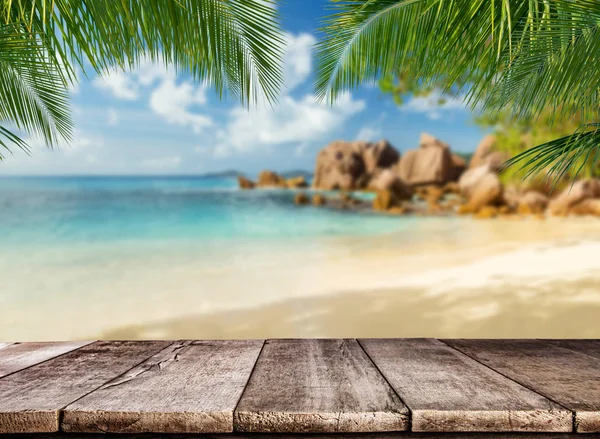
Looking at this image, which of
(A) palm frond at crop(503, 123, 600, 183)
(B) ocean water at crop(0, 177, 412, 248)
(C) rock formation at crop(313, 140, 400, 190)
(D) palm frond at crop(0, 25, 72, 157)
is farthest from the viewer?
(C) rock formation at crop(313, 140, 400, 190)

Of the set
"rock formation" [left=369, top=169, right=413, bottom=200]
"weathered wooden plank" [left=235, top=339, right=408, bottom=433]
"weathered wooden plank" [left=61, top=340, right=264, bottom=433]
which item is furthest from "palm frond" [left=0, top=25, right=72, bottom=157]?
"rock formation" [left=369, top=169, right=413, bottom=200]

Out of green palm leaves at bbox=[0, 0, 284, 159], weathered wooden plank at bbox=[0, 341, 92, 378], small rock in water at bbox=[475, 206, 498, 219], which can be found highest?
green palm leaves at bbox=[0, 0, 284, 159]

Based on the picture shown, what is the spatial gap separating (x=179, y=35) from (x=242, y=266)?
7.23 metres

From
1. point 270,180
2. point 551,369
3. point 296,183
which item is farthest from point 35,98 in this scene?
point 296,183

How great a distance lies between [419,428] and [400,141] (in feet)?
72.3

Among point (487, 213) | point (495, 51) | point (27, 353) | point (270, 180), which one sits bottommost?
point (487, 213)

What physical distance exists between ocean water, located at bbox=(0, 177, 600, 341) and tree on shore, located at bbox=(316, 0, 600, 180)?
3.16 m

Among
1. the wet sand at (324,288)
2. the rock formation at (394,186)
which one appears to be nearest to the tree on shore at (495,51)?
the wet sand at (324,288)

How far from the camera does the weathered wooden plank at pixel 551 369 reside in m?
1.19

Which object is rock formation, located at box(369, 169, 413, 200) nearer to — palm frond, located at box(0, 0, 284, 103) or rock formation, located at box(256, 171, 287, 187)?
rock formation, located at box(256, 171, 287, 187)

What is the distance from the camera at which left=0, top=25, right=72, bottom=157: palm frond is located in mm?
2559

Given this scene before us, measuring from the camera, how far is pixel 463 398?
1224 mm

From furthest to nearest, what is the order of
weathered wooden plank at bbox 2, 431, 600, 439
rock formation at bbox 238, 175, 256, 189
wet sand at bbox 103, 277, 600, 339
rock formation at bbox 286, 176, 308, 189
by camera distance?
rock formation at bbox 238, 175, 256, 189, rock formation at bbox 286, 176, 308, 189, wet sand at bbox 103, 277, 600, 339, weathered wooden plank at bbox 2, 431, 600, 439

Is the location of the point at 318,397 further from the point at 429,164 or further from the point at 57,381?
the point at 429,164
